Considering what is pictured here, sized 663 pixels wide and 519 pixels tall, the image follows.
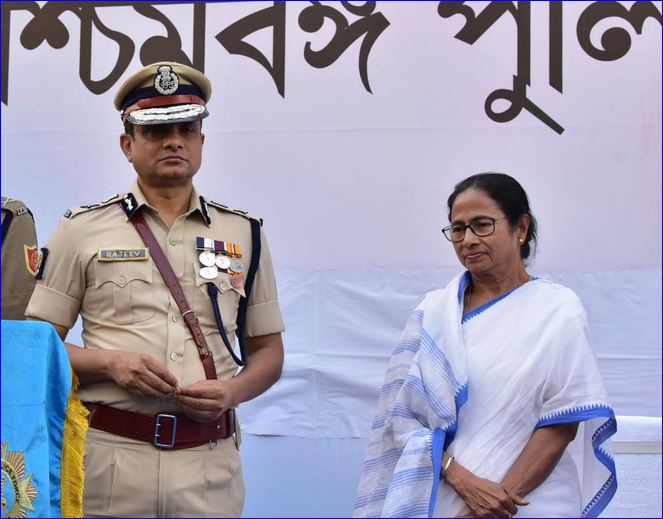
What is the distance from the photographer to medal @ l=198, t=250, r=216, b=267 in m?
2.24

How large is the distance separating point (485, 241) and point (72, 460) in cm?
112

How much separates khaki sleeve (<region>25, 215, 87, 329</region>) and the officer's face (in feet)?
0.82

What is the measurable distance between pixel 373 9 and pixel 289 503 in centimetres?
160

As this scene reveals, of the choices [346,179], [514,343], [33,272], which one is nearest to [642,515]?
[514,343]

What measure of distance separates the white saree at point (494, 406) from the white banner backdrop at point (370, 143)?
1.78ft

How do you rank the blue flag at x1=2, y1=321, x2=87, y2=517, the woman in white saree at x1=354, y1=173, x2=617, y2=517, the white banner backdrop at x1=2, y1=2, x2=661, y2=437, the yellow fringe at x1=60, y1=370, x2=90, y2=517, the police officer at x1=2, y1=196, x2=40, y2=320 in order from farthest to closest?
the white banner backdrop at x1=2, y1=2, x2=661, y2=437, the police officer at x1=2, y1=196, x2=40, y2=320, the woman in white saree at x1=354, y1=173, x2=617, y2=517, the yellow fringe at x1=60, y1=370, x2=90, y2=517, the blue flag at x1=2, y1=321, x2=87, y2=517

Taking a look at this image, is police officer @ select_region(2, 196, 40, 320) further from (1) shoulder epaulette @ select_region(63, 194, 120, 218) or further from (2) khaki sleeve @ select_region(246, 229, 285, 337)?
(2) khaki sleeve @ select_region(246, 229, 285, 337)

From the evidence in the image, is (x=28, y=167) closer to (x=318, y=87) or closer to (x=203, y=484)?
(x=318, y=87)

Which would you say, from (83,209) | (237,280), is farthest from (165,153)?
(237,280)

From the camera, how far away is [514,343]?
7.27 feet

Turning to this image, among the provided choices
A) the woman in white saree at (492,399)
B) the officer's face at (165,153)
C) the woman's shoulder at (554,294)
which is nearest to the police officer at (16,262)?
the officer's face at (165,153)

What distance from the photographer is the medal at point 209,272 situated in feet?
7.31

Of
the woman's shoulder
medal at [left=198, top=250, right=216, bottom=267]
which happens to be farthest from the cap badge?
the woman's shoulder

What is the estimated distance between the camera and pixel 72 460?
1811 mm
